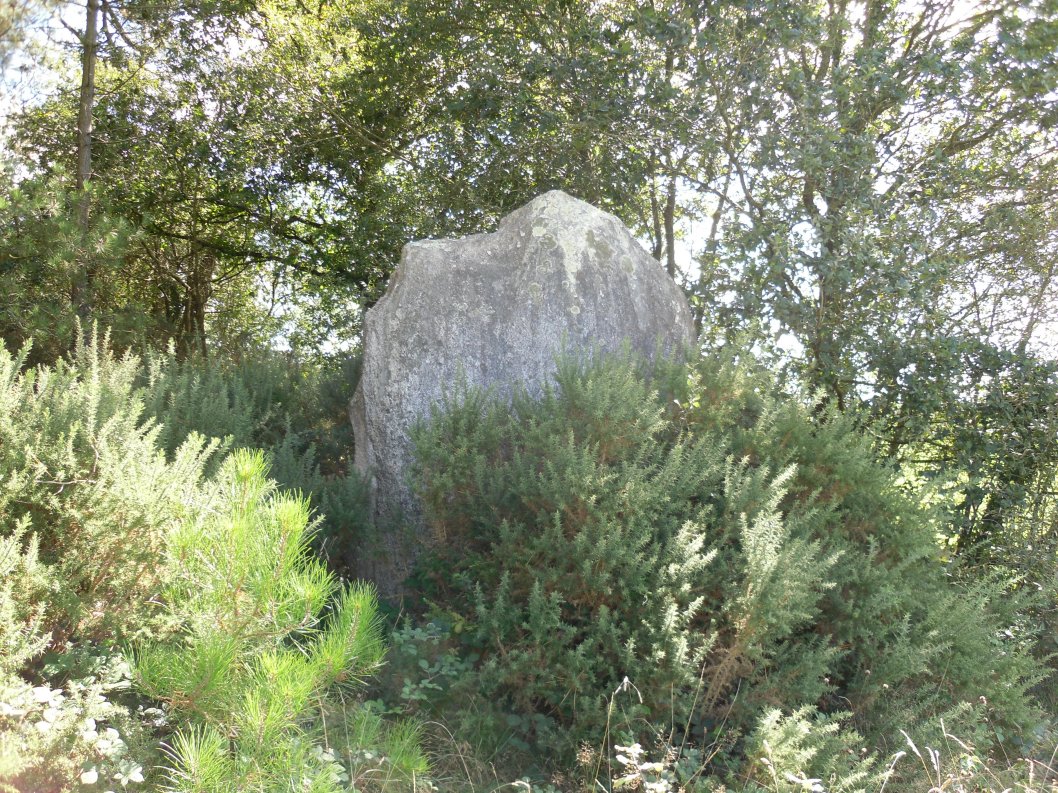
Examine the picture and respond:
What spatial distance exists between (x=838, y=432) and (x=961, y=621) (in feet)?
4.10

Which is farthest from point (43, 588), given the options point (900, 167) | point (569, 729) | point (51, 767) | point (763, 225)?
point (900, 167)

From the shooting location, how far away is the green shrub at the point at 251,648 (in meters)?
2.56

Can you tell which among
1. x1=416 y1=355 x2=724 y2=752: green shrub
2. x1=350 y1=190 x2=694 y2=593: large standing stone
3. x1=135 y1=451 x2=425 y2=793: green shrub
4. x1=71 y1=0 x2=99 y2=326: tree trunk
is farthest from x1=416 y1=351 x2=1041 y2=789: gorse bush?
x1=71 y1=0 x2=99 y2=326: tree trunk

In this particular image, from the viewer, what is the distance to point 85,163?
789 centimetres

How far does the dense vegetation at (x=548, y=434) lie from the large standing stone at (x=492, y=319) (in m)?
0.35

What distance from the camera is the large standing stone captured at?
17.2 feet

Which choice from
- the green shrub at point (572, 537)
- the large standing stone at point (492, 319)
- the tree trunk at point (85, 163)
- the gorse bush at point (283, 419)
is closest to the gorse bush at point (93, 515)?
the gorse bush at point (283, 419)

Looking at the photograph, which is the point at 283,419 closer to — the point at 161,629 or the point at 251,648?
the point at 161,629

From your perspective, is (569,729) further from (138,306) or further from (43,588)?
(138,306)

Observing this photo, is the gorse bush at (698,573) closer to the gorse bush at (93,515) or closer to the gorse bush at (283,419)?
the gorse bush at (283,419)

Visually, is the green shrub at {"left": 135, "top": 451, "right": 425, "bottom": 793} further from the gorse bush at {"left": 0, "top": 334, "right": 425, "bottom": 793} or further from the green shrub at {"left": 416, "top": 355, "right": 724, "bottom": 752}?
the green shrub at {"left": 416, "top": 355, "right": 724, "bottom": 752}

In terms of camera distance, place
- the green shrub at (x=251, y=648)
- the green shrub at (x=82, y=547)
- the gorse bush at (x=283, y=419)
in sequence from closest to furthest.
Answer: the green shrub at (x=251, y=648) → the green shrub at (x=82, y=547) → the gorse bush at (x=283, y=419)

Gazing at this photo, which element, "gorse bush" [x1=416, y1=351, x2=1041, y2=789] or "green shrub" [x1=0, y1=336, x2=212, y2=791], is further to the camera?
"gorse bush" [x1=416, y1=351, x2=1041, y2=789]

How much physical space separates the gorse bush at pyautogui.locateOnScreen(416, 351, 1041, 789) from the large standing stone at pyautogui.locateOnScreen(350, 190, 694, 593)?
53 centimetres
